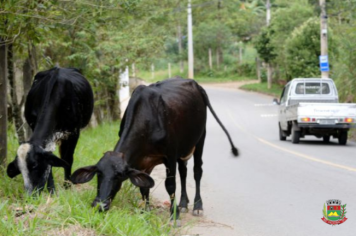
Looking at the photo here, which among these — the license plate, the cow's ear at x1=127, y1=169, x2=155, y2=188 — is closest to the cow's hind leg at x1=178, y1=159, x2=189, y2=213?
the cow's ear at x1=127, y1=169, x2=155, y2=188

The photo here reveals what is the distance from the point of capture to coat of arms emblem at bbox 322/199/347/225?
748cm

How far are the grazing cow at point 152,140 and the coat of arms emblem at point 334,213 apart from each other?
1.63 meters

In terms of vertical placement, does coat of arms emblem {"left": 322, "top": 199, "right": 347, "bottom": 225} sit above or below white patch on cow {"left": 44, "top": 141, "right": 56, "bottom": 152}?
below

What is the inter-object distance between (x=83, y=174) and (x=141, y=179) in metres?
0.62

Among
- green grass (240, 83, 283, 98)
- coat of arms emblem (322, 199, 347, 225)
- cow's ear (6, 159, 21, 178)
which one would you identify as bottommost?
green grass (240, 83, 283, 98)

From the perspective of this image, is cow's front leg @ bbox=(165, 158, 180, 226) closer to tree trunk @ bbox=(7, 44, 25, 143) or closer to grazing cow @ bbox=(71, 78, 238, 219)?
grazing cow @ bbox=(71, 78, 238, 219)

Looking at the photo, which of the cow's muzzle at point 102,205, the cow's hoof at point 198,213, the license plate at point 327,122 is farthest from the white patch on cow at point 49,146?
the license plate at point 327,122

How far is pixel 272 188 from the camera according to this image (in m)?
10.2

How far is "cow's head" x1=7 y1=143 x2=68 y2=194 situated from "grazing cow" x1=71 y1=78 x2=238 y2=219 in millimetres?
983

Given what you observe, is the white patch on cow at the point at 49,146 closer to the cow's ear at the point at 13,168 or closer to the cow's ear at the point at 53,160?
the cow's ear at the point at 53,160

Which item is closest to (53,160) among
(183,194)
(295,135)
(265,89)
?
(183,194)

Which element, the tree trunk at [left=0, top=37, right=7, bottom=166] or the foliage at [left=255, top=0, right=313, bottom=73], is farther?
the foliage at [left=255, top=0, right=313, bottom=73]

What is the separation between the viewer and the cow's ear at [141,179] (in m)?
6.29

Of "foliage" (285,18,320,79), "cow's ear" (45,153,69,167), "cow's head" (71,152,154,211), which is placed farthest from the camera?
"foliage" (285,18,320,79)
